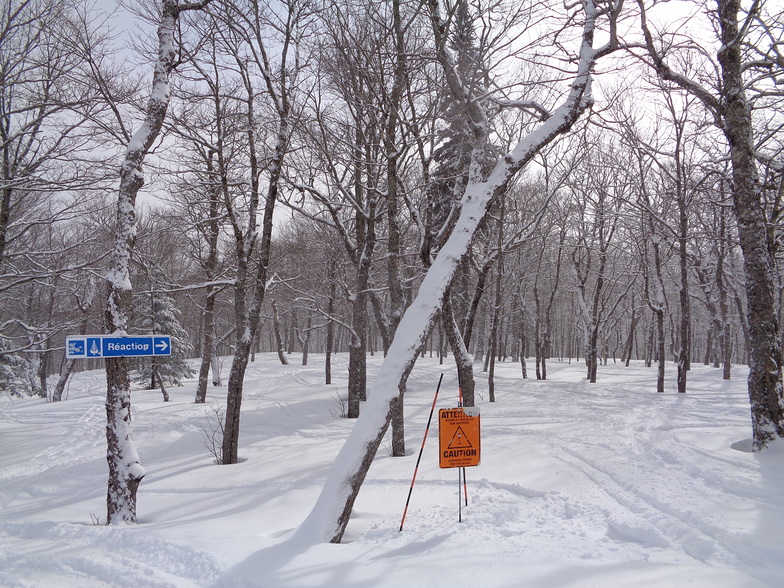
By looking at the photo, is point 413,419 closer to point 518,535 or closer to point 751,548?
point 518,535

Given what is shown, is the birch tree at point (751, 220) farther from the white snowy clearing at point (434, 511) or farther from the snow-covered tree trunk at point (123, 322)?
the snow-covered tree trunk at point (123, 322)

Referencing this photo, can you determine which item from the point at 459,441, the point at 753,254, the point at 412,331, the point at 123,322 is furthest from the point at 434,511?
the point at 753,254

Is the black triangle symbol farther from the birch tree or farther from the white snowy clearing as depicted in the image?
the birch tree

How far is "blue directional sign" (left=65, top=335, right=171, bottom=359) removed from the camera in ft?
17.9

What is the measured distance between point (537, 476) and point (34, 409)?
726 inches

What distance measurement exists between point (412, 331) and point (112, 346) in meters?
3.48

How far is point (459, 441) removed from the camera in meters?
5.39

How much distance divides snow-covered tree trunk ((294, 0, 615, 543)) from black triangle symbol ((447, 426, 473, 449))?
0.85 meters

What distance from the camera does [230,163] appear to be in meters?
13.8

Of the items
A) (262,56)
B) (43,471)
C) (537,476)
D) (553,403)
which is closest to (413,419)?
(553,403)

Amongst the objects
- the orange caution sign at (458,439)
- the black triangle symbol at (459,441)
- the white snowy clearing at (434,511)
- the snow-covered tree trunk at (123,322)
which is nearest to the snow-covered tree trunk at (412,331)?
the white snowy clearing at (434,511)

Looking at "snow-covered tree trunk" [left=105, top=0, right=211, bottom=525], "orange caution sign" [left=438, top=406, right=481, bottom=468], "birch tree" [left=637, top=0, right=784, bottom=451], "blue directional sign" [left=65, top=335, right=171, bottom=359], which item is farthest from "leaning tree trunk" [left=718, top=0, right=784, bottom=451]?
"snow-covered tree trunk" [left=105, top=0, right=211, bottom=525]

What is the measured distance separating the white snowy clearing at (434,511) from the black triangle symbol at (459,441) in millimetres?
752

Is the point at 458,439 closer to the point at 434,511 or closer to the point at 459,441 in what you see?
the point at 459,441
